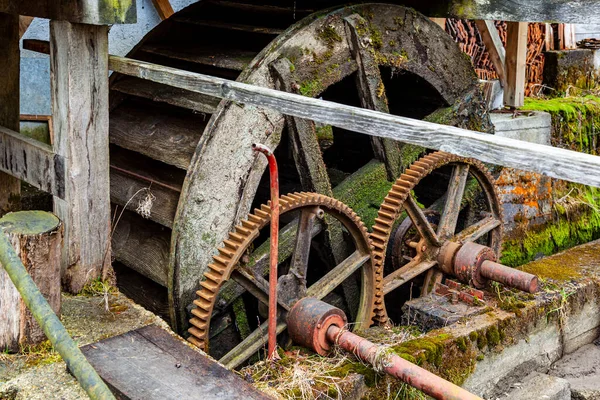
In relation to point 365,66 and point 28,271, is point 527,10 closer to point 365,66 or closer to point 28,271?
point 365,66

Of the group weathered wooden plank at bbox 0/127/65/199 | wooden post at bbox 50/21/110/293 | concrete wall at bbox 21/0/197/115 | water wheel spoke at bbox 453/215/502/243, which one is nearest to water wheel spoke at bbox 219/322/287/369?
wooden post at bbox 50/21/110/293

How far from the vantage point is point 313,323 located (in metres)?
3.77

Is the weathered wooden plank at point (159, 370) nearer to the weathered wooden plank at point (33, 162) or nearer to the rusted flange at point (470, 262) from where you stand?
the weathered wooden plank at point (33, 162)

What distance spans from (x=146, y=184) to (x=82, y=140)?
990 mm

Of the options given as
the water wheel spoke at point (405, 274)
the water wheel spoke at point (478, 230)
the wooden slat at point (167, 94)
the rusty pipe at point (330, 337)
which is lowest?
the water wheel spoke at point (405, 274)

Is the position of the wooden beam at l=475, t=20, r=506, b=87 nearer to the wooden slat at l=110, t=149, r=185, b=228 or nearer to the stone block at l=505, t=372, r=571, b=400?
the stone block at l=505, t=372, r=571, b=400

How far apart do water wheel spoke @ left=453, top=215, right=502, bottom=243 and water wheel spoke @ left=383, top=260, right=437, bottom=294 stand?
282 mm

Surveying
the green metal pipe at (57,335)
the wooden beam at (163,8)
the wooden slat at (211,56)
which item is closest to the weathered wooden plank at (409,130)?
the wooden slat at (211,56)

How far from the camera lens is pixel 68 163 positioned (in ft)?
12.2

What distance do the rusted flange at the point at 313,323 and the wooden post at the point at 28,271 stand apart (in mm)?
1195

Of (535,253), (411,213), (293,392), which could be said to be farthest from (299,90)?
(535,253)

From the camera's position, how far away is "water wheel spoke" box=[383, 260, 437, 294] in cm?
461

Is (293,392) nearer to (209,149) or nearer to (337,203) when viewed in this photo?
(337,203)

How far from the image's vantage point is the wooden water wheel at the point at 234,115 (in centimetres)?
428
